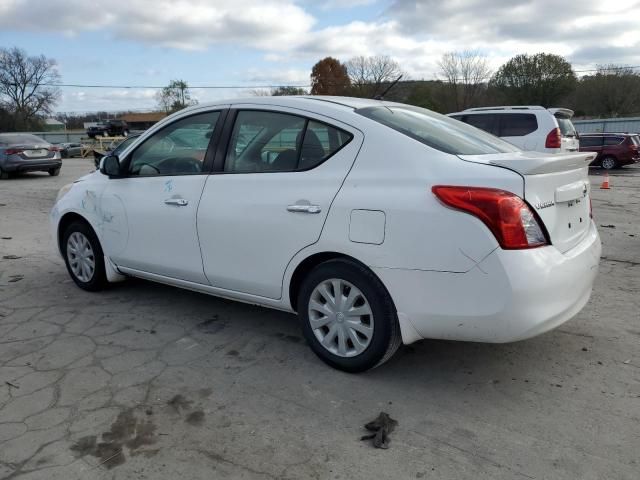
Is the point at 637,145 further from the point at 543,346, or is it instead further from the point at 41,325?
the point at 41,325

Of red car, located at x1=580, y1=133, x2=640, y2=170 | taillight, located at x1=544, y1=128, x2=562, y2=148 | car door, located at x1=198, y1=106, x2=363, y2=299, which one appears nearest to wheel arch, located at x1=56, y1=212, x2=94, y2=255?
car door, located at x1=198, y1=106, x2=363, y2=299

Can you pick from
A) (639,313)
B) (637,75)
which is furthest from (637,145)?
(637,75)

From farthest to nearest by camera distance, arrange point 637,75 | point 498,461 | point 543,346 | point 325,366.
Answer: point 637,75 < point 543,346 < point 325,366 < point 498,461

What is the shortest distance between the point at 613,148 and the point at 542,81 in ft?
107


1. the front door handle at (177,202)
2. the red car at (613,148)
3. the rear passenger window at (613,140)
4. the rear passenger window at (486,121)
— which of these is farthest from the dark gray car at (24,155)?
the rear passenger window at (613,140)

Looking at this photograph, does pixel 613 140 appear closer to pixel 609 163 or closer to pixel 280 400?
pixel 609 163

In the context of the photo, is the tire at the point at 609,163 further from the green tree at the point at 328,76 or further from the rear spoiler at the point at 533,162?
the green tree at the point at 328,76

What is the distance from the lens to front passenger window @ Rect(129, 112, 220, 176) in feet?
12.8

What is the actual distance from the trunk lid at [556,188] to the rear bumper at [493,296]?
0.13 m

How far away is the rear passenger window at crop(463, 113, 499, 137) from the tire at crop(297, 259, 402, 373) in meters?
10.3

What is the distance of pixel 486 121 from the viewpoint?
12594mm

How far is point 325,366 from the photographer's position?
11.1ft

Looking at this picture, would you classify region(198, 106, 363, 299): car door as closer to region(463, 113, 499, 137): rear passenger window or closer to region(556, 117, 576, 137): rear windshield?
region(463, 113, 499, 137): rear passenger window

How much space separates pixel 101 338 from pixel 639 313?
4164 mm
